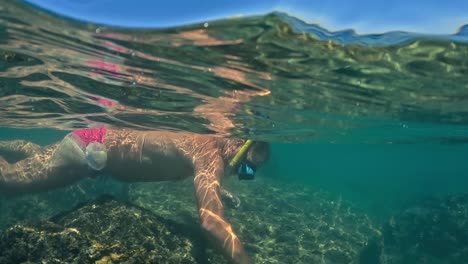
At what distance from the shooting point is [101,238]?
6945 millimetres

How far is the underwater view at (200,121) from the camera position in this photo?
7266 millimetres

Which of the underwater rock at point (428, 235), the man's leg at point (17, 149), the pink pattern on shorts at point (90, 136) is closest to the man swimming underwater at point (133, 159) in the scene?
the pink pattern on shorts at point (90, 136)

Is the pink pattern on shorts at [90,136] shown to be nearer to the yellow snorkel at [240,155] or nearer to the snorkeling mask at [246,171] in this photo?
the yellow snorkel at [240,155]

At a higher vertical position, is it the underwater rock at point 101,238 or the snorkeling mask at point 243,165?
the snorkeling mask at point 243,165

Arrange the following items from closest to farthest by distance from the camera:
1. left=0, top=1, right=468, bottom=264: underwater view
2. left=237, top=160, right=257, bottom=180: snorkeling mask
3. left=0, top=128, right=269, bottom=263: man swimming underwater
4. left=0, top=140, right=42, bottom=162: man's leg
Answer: left=0, top=1, right=468, bottom=264: underwater view < left=237, top=160, right=257, bottom=180: snorkeling mask < left=0, top=128, right=269, bottom=263: man swimming underwater < left=0, top=140, right=42, bottom=162: man's leg

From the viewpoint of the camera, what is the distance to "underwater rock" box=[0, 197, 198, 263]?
16.7 ft

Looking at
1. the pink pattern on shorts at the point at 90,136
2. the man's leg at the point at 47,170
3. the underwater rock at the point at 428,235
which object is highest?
A: the pink pattern on shorts at the point at 90,136

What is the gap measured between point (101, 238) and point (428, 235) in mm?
16064

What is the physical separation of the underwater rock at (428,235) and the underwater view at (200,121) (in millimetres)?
55

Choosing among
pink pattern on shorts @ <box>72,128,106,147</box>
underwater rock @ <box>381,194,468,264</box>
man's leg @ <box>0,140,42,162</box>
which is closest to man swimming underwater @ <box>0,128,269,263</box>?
pink pattern on shorts @ <box>72,128,106,147</box>

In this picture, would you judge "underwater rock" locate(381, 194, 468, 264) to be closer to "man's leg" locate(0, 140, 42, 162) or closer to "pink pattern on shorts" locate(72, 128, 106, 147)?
"pink pattern on shorts" locate(72, 128, 106, 147)

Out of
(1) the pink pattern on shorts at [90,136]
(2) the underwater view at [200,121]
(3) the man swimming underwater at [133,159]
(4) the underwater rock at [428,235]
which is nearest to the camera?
(2) the underwater view at [200,121]

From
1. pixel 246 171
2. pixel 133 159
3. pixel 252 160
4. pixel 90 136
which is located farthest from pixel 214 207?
pixel 90 136

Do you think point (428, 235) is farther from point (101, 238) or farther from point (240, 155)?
point (101, 238)
